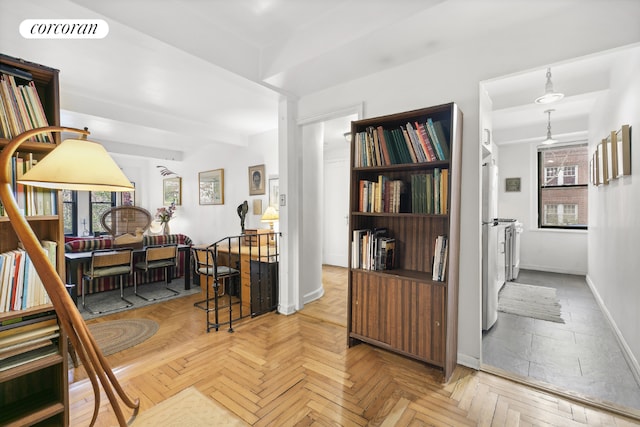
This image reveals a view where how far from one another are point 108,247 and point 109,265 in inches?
17.3

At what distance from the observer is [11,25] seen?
2244 mm

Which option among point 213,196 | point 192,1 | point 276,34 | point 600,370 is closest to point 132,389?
point 192,1

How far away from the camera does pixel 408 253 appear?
253cm

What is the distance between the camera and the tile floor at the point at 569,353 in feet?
6.54

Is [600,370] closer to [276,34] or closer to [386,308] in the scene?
[386,308]

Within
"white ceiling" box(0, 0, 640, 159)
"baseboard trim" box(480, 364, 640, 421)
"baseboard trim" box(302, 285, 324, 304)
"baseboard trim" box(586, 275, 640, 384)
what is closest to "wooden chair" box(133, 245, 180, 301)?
"white ceiling" box(0, 0, 640, 159)

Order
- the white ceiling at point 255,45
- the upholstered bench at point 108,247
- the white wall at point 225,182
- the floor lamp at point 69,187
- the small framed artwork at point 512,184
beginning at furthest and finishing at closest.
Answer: the small framed artwork at point 512,184 → the white wall at point 225,182 → the upholstered bench at point 108,247 → the white ceiling at point 255,45 → the floor lamp at point 69,187

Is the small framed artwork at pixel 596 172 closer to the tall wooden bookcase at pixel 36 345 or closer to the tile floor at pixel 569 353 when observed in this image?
the tile floor at pixel 569 353

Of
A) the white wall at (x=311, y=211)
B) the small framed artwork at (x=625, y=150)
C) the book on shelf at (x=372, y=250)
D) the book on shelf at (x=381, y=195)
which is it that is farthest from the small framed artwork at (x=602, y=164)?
the white wall at (x=311, y=211)

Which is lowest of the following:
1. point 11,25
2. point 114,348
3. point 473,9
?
point 114,348

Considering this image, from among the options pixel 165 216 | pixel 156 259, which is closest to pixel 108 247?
pixel 156 259

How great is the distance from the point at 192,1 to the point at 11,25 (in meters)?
1.45

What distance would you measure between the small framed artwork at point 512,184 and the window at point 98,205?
977 centimetres

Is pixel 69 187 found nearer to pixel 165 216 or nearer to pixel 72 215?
pixel 165 216
